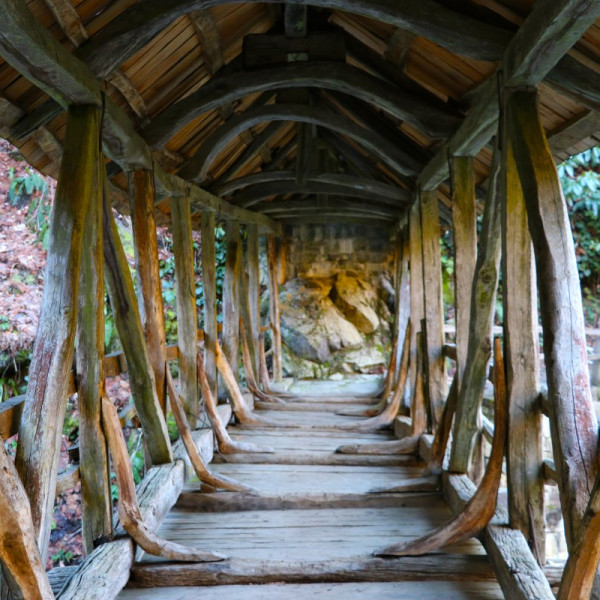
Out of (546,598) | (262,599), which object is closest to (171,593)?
(262,599)

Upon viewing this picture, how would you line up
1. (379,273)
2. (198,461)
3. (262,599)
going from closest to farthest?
(262,599), (198,461), (379,273)

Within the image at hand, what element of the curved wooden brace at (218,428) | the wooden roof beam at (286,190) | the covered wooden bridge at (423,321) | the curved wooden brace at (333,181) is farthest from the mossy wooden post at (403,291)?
the curved wooden brace at (218,428)

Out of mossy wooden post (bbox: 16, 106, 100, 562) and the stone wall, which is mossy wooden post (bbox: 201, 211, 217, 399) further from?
the stone wall

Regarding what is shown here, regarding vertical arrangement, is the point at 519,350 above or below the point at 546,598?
above

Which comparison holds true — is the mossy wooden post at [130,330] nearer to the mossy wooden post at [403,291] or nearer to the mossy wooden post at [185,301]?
the mossy wooden post at [185,301]

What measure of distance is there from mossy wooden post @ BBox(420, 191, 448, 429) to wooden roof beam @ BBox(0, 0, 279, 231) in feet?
8.28

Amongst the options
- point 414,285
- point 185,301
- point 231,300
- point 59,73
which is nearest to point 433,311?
point 414,285

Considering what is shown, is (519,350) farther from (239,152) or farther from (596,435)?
(239,152)

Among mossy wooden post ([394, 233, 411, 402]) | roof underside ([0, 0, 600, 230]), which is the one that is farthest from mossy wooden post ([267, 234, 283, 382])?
roof underside ([0, 0, 600, 230])

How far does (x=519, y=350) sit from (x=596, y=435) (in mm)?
595

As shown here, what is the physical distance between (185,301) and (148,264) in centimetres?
94

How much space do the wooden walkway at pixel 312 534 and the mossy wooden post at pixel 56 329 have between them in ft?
3.10

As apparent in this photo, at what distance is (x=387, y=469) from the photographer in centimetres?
442

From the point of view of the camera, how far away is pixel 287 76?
3.42 metres
